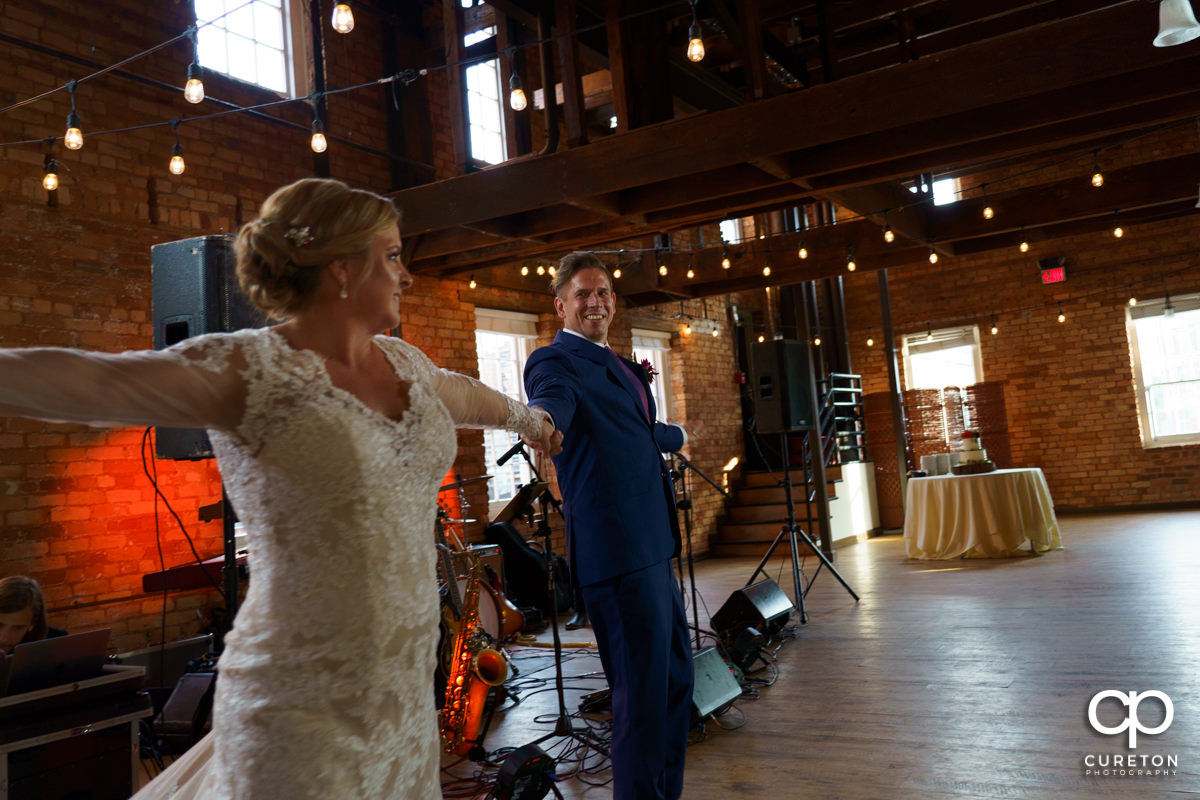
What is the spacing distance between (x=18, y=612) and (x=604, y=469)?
278cm

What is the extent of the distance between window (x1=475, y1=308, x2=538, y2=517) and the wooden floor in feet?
6.74

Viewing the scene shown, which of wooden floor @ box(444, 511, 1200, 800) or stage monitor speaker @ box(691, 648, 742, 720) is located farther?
stage monitor speaker @ box(691, 648, 742, 720)

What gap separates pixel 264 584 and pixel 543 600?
6.46 metres

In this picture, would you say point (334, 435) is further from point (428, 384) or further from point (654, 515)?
point (654, 515)

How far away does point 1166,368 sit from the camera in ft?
39.8

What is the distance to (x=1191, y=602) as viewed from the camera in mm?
5637

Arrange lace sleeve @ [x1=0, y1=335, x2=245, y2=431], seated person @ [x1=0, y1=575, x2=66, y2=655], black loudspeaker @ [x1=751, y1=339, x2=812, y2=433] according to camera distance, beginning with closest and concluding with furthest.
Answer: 1. lace sleeve @ [x1=0, y1=335, x2=245, y2=431]
2. seated person @ [x1=0, y1=575, x2=66, y2=655]
3. black loudspeaker @ [x1=751, y1=339, x2=812, y2=433]

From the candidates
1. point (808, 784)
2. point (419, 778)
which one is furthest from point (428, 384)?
point (808, 784)

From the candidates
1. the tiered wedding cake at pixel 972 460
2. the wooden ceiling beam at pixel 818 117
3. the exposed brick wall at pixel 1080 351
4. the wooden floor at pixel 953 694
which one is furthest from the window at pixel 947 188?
the wooden ceiling beam at pixel 818 117

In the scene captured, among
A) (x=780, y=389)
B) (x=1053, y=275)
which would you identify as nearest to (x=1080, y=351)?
(x=1053, y=275)

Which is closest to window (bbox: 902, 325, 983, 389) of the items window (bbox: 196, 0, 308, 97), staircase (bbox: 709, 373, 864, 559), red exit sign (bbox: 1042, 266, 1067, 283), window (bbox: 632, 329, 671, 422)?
red exit sign (bbox: 1042, 266, 1067, 283)

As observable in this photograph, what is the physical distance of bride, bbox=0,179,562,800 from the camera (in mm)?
1119

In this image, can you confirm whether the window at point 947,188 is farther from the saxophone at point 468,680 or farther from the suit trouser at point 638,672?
the suit trouser at point 638,672

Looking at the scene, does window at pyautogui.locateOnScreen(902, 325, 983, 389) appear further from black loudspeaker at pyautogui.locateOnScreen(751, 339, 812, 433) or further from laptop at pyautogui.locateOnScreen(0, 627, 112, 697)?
laptop at pyautogui.locateOnScreen(0, 627, 112, 697)
